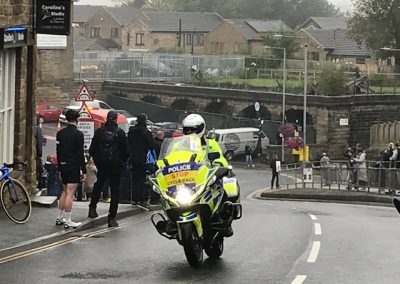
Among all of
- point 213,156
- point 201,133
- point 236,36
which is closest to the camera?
point 213,156

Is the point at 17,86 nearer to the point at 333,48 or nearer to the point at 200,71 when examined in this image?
the point at 200,71

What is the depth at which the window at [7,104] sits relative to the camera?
53.3 ft

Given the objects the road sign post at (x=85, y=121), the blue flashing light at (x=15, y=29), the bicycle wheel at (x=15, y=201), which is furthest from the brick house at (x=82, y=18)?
the bicycle wheel at (x=15, y=201)

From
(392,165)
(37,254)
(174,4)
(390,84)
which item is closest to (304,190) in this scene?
(392,165)

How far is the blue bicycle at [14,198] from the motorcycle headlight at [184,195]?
4690 mm

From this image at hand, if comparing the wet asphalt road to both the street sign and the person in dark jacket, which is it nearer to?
the person in dark jacket

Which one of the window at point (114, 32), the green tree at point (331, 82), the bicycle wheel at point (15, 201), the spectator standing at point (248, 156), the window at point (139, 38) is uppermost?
the window at point (114, 32)

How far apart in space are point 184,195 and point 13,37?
6722 millimetres

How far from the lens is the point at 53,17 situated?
56.5ft

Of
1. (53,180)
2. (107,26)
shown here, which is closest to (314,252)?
(53,180)

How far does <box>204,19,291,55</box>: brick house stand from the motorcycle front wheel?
10862 cm

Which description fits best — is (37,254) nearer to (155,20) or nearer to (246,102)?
(246,102)

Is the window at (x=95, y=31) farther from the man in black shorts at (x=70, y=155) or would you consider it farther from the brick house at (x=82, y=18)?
the man in black shorts at (x=70, y=155)

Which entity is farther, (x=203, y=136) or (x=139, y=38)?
(x=139, y=38)
